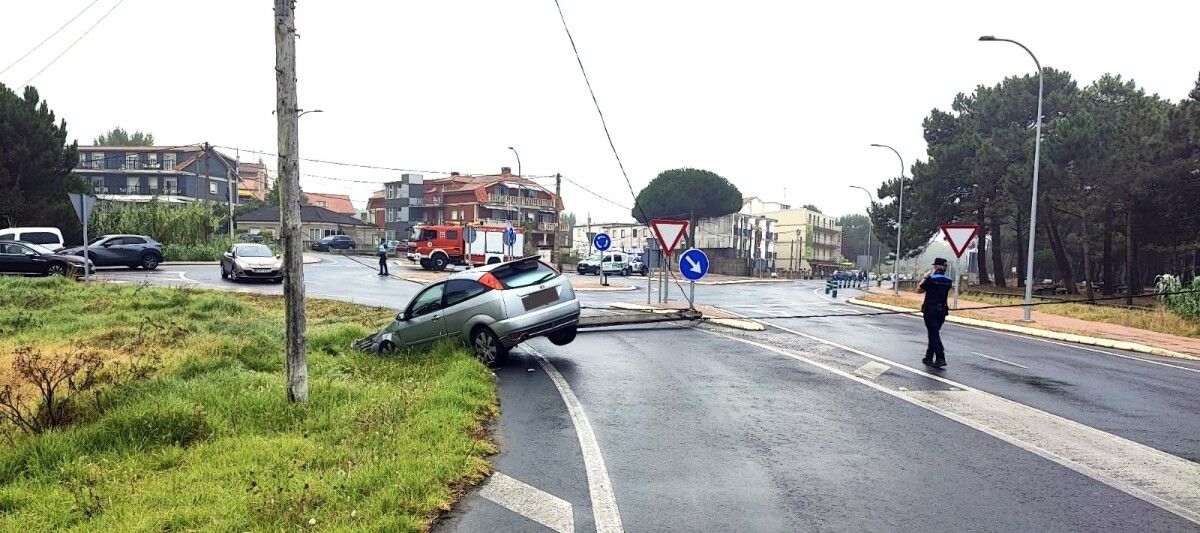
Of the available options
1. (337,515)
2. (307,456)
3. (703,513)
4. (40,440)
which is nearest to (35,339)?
(40,440)

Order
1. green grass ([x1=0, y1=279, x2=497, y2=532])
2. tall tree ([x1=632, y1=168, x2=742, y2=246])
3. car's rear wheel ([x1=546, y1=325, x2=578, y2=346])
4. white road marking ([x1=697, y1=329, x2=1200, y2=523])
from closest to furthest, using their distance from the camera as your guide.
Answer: green grass ([x1=0, y1=279, x2=497, y2=532]) → white road marking ([x1=697, y1=329, x2=1200, y2=523]) → car's rear wheel ([x1=546, y1=325, x2=578, y2=346]) → tall tree ([x1=632, y1=168, x2=742, y2=246])

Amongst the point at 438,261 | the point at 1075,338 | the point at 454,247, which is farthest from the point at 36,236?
the point at 1075,338

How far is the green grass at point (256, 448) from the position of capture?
439 cm

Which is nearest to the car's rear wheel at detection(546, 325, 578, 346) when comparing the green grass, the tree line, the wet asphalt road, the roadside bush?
the wet asphalt road

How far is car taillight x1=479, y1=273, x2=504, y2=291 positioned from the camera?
1037cm

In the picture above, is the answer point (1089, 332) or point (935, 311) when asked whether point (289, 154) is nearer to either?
point (935, 311)

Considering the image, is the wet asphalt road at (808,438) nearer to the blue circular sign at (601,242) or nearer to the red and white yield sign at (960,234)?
the red and white yield sign at (960,234)

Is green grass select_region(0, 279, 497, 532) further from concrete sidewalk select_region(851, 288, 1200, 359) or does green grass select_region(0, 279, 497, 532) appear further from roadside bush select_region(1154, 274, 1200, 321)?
roadside bush select_region(1154, 274, 1200, 321)

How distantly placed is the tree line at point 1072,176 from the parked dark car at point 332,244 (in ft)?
156

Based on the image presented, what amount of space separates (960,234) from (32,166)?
134 ft

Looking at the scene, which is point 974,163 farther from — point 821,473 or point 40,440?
point 40,440

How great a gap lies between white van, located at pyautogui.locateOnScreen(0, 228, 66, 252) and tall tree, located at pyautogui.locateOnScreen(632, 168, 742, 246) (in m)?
63.5

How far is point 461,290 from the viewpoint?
1066 cm

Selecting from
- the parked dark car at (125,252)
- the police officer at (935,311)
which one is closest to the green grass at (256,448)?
the police officer at (935,311)
